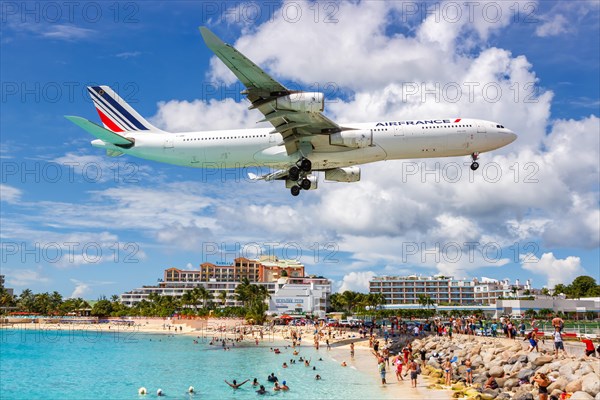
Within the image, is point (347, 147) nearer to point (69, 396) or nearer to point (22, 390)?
point (69, 396)

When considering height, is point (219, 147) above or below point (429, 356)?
above

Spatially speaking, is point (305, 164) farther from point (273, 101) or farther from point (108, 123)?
point (108, 123)

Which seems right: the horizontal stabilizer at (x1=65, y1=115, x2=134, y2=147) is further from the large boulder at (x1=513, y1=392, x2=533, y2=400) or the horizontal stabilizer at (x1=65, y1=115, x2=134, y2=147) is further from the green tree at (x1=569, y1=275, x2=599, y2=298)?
the green tree at (x1=569, y1=275, x2=599, y2=298)

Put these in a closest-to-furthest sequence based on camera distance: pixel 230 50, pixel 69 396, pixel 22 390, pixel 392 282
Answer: pixel 230 50
pixel 69 396
pixel 22 390
pixel 392 282

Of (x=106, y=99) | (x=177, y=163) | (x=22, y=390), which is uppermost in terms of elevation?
(x=106, y=99)

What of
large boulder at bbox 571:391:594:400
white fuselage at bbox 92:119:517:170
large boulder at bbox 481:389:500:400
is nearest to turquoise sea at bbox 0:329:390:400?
large boulder at bbox 481:389:500:400

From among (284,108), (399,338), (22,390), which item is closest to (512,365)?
(284,108)

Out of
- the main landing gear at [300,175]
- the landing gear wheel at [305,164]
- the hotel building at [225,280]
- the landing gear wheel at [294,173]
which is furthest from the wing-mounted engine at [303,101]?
the hotel building at [225,280]
